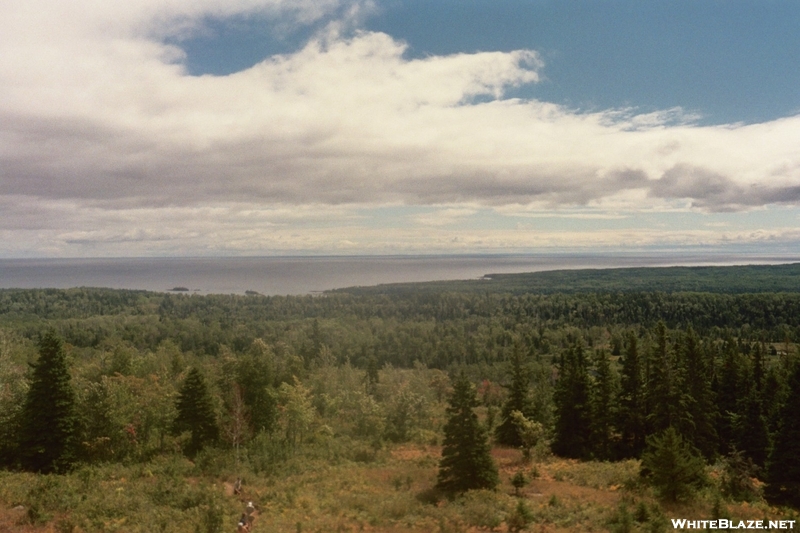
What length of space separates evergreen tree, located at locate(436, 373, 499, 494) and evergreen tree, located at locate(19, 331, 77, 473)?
27.9m

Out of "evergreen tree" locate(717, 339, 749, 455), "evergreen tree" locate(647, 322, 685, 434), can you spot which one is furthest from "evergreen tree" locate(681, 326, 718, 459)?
"evergreen tree" locate(717, 339, 749, 455)

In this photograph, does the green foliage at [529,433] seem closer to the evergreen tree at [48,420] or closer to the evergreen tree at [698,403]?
the evergreen tree at [698,403]

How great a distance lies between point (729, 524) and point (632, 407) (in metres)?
25.7

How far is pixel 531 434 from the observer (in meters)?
40.5

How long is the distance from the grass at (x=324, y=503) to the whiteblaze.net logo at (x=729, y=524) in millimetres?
648

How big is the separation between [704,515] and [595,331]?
167421mm

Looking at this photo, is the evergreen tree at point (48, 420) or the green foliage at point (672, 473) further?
the evergreen tree at point (48, 420)

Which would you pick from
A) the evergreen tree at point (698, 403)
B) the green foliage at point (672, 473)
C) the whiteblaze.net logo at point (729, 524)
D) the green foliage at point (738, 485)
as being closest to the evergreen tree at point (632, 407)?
the evergreen tree at point (698, 403)

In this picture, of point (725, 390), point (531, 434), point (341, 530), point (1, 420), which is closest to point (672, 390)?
point (531, 434)

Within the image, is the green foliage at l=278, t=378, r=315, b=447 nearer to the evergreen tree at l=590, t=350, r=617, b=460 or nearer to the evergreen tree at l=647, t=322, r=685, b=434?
the evergreen tree at l=590, t=350, r=617, b=460

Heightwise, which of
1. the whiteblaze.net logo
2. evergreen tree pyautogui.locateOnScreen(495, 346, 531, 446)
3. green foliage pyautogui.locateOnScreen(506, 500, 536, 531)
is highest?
the whiteblaze.net logo

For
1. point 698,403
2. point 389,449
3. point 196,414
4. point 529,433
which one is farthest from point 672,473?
point 196,414

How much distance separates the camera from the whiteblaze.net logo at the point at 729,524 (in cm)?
2095

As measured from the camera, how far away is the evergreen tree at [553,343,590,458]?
151 feet
